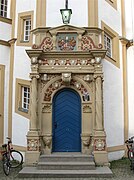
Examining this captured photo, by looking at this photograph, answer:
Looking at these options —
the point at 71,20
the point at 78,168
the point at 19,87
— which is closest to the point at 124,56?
the point at 71,20

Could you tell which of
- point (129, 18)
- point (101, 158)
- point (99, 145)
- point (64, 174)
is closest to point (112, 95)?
point (99, 145)

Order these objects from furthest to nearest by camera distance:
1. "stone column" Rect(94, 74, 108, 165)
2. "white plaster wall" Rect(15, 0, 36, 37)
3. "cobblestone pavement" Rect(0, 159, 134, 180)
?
1. "white plaster wall" Rect(15, 0, 36, 37)
2. "stone column" Rect(94, 74, 108, 165)
3. "cobblestone pavement" Rect(0, 159, 134, 180)

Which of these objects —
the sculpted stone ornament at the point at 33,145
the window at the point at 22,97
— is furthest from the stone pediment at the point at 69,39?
the sculpted stone ornament at the point at 33,145

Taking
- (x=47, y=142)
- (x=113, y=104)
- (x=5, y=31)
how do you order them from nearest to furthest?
(x=47, y=142) < (x=113, y=104) < (x=5, y=31)

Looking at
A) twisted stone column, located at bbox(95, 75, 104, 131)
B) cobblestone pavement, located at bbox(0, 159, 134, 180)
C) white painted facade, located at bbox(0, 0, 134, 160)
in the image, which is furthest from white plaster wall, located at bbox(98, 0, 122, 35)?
cobblestone pavement, located at bbox(0, 159, 134, 180)

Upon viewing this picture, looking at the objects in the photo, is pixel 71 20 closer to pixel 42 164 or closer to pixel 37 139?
pixel 37 139

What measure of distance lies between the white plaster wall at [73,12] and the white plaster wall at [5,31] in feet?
8.41

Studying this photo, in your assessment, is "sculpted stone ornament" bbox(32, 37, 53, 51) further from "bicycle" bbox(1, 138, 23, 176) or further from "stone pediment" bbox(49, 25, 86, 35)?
"bicycle" bbox(1, 138, 23, 176)

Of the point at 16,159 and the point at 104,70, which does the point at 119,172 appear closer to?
the point at 104,70

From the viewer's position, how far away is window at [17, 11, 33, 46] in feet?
39.0

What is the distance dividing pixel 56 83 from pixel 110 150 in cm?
336

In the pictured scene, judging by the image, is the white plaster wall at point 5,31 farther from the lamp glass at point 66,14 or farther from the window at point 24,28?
the lamp glass at point 66,14

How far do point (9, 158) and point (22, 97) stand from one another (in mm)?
2968

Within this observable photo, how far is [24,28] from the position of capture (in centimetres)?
1220
